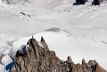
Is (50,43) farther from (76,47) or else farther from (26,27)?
(26,27)

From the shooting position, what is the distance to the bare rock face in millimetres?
46531

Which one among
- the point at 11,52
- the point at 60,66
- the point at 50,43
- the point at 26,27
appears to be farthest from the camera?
the point at 26,27

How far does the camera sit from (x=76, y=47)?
56281mm

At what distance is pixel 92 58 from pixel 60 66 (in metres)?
6.50

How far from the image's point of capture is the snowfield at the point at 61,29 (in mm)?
52844

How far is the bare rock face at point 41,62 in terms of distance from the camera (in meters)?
46.5

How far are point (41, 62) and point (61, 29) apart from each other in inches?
570

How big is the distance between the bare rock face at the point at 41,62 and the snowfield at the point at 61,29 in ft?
5.37

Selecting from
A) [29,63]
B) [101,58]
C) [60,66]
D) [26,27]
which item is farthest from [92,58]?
[26,27]

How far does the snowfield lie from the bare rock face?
1.64m

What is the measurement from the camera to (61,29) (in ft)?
202

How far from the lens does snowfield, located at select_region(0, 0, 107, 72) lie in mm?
52844

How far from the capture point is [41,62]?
48.8 meters

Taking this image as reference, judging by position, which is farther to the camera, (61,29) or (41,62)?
(61,29)
